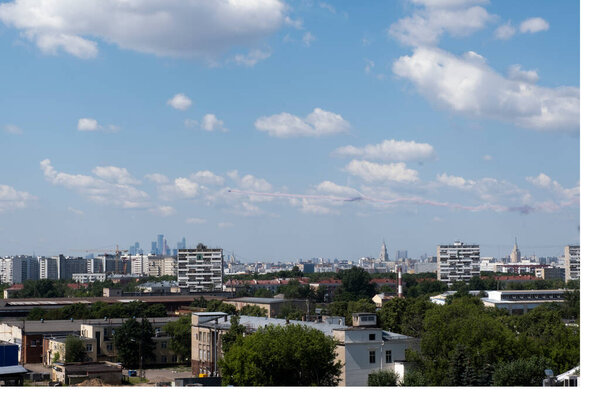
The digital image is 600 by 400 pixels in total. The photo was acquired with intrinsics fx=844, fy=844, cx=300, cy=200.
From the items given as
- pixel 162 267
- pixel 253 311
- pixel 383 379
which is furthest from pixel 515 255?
pixel 383 379

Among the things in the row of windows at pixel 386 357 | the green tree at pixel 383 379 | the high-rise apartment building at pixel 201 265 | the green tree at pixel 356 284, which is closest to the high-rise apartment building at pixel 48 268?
the high-rise apartment building at pixel 201 265

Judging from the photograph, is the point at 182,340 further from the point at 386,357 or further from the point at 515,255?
the point at 515,255

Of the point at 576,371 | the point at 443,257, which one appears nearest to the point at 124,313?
the point at 576,371

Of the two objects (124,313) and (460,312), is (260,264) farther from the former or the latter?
(460,312)

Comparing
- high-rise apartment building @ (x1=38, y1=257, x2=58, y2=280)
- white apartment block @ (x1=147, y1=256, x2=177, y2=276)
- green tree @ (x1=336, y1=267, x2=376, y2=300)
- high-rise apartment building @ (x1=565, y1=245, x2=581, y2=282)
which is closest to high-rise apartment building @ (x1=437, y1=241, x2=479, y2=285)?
high-rise apartment building @ (x1=565, y1=245, x2=581, y2=282)

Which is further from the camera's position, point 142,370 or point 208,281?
point 208,281

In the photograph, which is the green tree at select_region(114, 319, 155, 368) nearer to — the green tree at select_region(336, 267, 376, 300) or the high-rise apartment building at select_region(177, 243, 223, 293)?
the green tree at select_region(336, 267, 376, 300)
